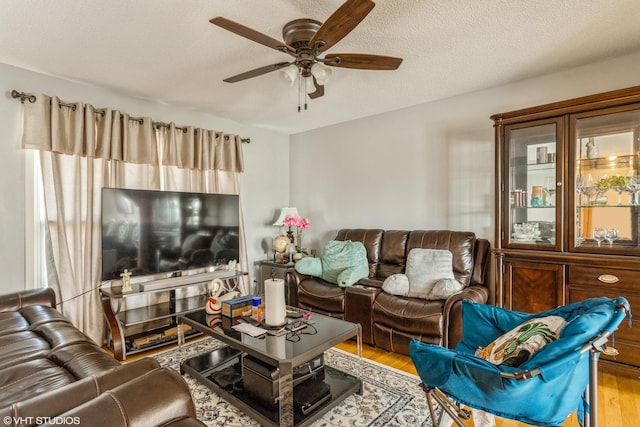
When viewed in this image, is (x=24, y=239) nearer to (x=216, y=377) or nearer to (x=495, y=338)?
(x=216, y=377)

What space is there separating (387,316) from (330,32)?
2.18 metres

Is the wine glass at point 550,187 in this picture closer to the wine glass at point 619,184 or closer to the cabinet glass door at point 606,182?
the cabinet glass door at point 606,182

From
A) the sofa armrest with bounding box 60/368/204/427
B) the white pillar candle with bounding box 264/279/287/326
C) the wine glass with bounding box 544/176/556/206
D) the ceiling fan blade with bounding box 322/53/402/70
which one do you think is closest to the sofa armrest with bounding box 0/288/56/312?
the white pillar candle with bounding box 264/279/287/326

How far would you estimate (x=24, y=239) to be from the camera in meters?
2.76

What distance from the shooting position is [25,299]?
7.67 ft

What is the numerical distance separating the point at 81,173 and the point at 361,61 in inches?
106

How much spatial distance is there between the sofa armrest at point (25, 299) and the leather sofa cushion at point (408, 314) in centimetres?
255

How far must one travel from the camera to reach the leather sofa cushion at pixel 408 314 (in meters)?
2.56

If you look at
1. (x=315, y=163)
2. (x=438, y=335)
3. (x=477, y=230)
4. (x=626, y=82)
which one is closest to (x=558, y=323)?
(x=438, y=335)

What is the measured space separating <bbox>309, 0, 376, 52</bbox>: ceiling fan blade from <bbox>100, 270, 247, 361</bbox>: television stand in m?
2.40

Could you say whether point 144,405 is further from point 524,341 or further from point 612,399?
point 612,399

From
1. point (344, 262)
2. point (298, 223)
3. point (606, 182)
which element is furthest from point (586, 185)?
point (298, 223)

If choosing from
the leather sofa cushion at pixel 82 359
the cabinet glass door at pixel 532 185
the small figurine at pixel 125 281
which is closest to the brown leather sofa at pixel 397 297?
the cabinet glass door at pixel 532 185

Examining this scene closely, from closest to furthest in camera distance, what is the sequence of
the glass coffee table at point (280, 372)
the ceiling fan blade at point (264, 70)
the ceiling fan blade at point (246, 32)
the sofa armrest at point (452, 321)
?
1. the ceiling fan blade at point (246, 32)
2. the glass coffee table at point (280, 372)
3. the ceiling fan blade at point (264, 70)
4. the sofa armrest at point (452, 321)
